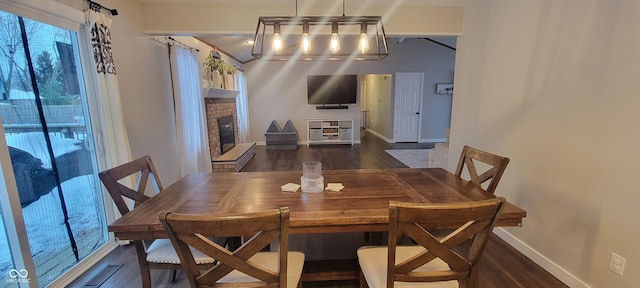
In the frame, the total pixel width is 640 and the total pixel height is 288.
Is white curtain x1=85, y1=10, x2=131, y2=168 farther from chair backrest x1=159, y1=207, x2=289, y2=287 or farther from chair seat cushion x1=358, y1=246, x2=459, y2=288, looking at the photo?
chair seat cushion x1=358, y1=246, x2=459, y2=288

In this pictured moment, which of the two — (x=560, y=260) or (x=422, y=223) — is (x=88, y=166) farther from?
(x=560, y=260)

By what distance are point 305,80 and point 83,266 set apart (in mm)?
6343

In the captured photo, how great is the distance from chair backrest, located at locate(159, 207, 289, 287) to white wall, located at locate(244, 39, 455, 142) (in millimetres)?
6794

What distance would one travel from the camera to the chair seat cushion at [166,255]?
1495mm

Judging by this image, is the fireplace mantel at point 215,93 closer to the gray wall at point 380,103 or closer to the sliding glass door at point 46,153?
the sliding glass door at point 46,153

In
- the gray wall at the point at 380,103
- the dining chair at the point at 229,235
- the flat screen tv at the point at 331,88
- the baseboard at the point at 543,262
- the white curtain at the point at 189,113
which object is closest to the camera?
the dining chair at the point at 229,235

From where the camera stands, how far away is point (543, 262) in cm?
208

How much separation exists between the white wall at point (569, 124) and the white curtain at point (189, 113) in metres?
3.55

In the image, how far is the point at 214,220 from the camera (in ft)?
3.01

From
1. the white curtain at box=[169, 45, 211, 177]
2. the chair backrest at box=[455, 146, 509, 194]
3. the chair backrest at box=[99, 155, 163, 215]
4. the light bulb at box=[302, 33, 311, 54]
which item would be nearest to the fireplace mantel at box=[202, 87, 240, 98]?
the white curtain at box=[169, 45, 211, 177]

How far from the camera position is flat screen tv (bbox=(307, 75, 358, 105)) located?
24.4 feet

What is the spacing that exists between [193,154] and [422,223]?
352cm

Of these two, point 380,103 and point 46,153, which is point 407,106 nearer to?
point 380,103

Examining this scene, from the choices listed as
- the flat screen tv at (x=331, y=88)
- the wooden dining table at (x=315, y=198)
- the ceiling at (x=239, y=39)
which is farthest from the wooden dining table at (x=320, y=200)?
the flat screen tv at (x=331, y=88)
